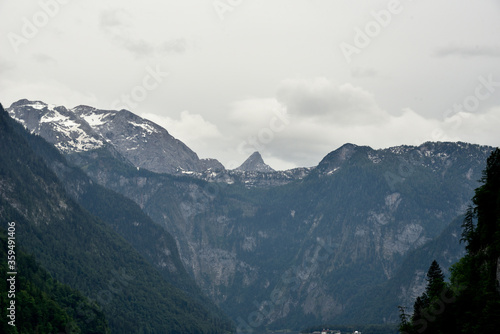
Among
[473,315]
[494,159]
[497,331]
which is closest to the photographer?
[497,331]

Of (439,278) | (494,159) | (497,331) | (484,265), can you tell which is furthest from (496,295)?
(439,278)

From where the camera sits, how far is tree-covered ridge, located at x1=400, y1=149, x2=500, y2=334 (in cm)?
11631

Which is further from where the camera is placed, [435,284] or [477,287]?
[435,284]

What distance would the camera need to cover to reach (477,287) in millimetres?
128500

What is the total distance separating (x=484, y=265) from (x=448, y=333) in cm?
1354

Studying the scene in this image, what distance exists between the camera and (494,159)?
146m

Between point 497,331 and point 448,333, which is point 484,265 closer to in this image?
point 448,333

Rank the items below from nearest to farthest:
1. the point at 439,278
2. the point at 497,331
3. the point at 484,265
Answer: the point at 497,331, the point at 484,265, the point at 439,278

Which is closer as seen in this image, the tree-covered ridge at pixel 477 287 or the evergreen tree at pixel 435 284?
the tree-covered ridge at pixel 477 287

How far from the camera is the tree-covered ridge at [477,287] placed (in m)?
116

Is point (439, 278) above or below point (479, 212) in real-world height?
below

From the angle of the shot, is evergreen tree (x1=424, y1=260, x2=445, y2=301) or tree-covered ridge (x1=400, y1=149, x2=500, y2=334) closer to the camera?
tree-covered ridge (x1=400, y1=149, x2=500, y2=334)

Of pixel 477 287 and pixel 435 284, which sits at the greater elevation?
pixel 435 284

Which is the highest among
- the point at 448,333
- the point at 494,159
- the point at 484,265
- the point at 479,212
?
the point at 494,159
